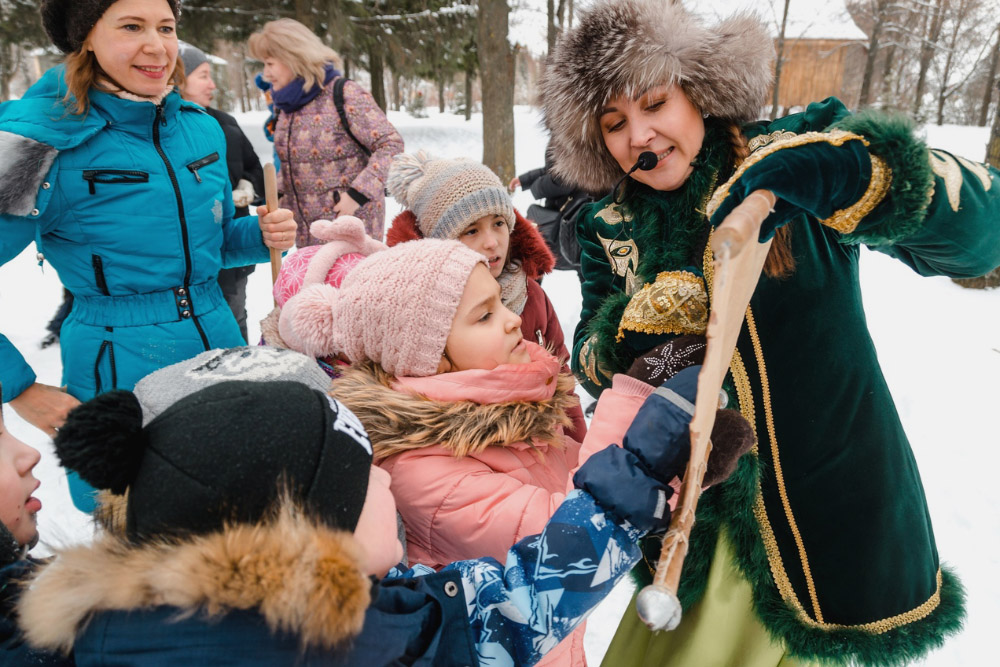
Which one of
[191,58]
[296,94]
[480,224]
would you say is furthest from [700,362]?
[191,58]

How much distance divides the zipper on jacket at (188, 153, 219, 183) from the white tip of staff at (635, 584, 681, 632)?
187 cm

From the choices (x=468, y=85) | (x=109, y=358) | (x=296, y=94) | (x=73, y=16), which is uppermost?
(x=468, y=85)

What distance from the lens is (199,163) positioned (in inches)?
77.7

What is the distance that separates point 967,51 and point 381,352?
1174 inches

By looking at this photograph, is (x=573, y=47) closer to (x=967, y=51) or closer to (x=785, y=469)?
(x=785, y=469)

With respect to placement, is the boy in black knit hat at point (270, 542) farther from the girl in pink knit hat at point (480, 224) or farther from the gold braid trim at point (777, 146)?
the girl in pink knit hat at point (480, 224)

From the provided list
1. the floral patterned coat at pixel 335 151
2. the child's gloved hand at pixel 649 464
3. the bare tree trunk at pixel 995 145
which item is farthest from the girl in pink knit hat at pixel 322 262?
the bare tree trunk at pixel 995 145

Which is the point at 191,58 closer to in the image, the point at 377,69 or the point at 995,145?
the point at 995,145

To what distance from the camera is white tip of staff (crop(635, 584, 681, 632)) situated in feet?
2.41

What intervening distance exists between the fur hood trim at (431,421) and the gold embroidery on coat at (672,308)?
303 mm

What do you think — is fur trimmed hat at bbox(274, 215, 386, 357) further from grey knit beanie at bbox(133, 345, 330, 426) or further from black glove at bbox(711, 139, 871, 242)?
black glove at bbox(711, 139, 871, 242)

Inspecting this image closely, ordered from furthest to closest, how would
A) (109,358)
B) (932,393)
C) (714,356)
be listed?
1. (932,393)
2. (109,358)
3. (714,356)

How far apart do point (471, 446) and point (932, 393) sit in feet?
13.3

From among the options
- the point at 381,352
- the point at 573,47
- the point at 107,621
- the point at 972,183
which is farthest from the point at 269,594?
the point at 573,47
